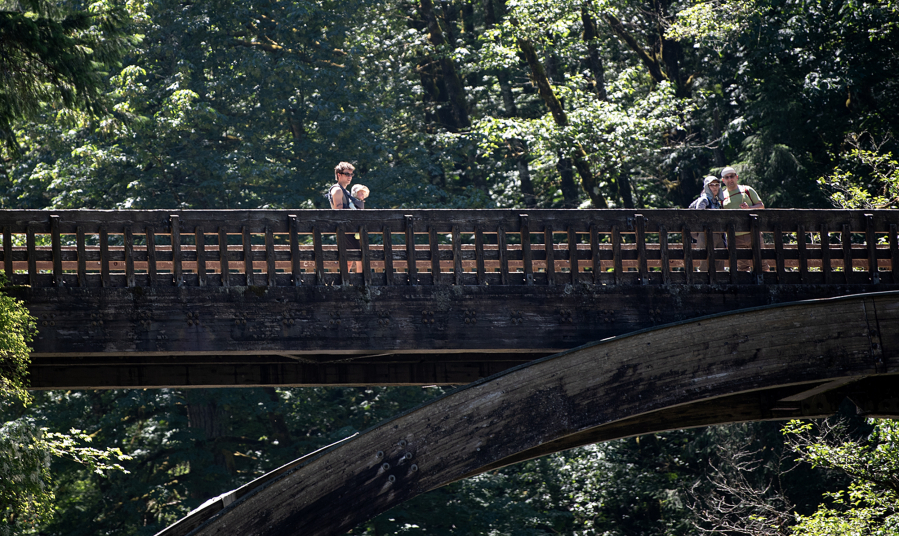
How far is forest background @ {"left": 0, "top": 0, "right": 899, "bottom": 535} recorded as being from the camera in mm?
17875

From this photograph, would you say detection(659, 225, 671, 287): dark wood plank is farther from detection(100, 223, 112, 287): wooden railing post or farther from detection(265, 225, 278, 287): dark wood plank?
detection(100, 223, 112, 287): wooden railing post

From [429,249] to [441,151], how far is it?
1327 centimetres

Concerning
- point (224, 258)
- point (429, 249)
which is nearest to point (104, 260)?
point (224, 258)

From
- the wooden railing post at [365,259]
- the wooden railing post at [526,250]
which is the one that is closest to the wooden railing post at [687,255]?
the wooden railing post at [526,250]

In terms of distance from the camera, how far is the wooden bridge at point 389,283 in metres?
8.84

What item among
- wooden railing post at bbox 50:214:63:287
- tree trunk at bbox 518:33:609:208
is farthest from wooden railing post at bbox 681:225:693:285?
tree trunk at bbox 518:33:609:208

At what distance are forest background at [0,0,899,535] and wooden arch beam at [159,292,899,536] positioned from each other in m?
6.61

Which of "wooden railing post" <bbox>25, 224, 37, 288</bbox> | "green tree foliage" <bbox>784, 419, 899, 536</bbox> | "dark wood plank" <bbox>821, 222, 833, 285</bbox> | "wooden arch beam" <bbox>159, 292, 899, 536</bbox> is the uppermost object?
"wooden railing post" <bbox>25, 224, 37, 288</bbox>

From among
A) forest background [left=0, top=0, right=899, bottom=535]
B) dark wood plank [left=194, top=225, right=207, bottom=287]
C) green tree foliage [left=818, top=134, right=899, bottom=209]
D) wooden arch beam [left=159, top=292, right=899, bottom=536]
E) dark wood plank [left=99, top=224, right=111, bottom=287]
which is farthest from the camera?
forest background [left=0, top=0, right=899, bottom=535]

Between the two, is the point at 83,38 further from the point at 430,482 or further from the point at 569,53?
the point at 569,53

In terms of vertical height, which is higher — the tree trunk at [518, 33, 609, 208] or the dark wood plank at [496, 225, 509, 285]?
the tree trunk at [518, 33, 609, 208]

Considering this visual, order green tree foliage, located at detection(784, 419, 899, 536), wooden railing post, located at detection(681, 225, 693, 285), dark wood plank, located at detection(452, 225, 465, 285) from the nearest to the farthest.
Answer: dark wood plank, located at detection(452, 225, 465, 285) → wooden railing post, located at detection(681, 225, 693, 285) → green tree foliage, located at detection(784, 419, 899, 536)

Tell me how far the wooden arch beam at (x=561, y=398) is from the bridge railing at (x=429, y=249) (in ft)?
2.17

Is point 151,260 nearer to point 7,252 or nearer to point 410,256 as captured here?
point 7,252
